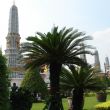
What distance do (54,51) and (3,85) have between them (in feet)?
15.4

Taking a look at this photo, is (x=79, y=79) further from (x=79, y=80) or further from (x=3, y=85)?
(x=3, y=85)

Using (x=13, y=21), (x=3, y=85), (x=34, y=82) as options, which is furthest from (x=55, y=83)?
(x=13, y=21)

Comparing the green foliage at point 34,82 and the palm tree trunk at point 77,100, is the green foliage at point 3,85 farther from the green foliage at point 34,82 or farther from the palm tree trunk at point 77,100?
the green foliage at point 34,82

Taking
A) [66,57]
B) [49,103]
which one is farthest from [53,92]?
[66,57]

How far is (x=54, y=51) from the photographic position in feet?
60.3

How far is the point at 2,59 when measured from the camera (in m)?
14.9

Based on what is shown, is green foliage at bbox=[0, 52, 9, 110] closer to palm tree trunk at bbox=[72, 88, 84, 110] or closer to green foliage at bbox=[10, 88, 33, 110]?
green foliage at bbox=[10, 88, 33, 110]

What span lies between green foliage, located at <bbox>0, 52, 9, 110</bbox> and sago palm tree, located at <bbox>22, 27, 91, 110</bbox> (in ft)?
12.3

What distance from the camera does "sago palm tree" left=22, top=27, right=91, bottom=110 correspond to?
60.3ft

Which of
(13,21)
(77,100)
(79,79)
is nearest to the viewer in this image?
(77,100)

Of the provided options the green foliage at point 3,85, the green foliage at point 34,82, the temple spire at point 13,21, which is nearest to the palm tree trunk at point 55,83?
the green foliage at point 3,85

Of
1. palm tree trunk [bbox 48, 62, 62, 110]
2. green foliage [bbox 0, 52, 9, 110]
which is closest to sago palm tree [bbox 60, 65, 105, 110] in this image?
palm tree trunk [bbox 48, 62, 62, 110]

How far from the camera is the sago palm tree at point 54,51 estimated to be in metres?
18.4

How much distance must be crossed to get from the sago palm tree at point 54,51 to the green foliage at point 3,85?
375 cm
